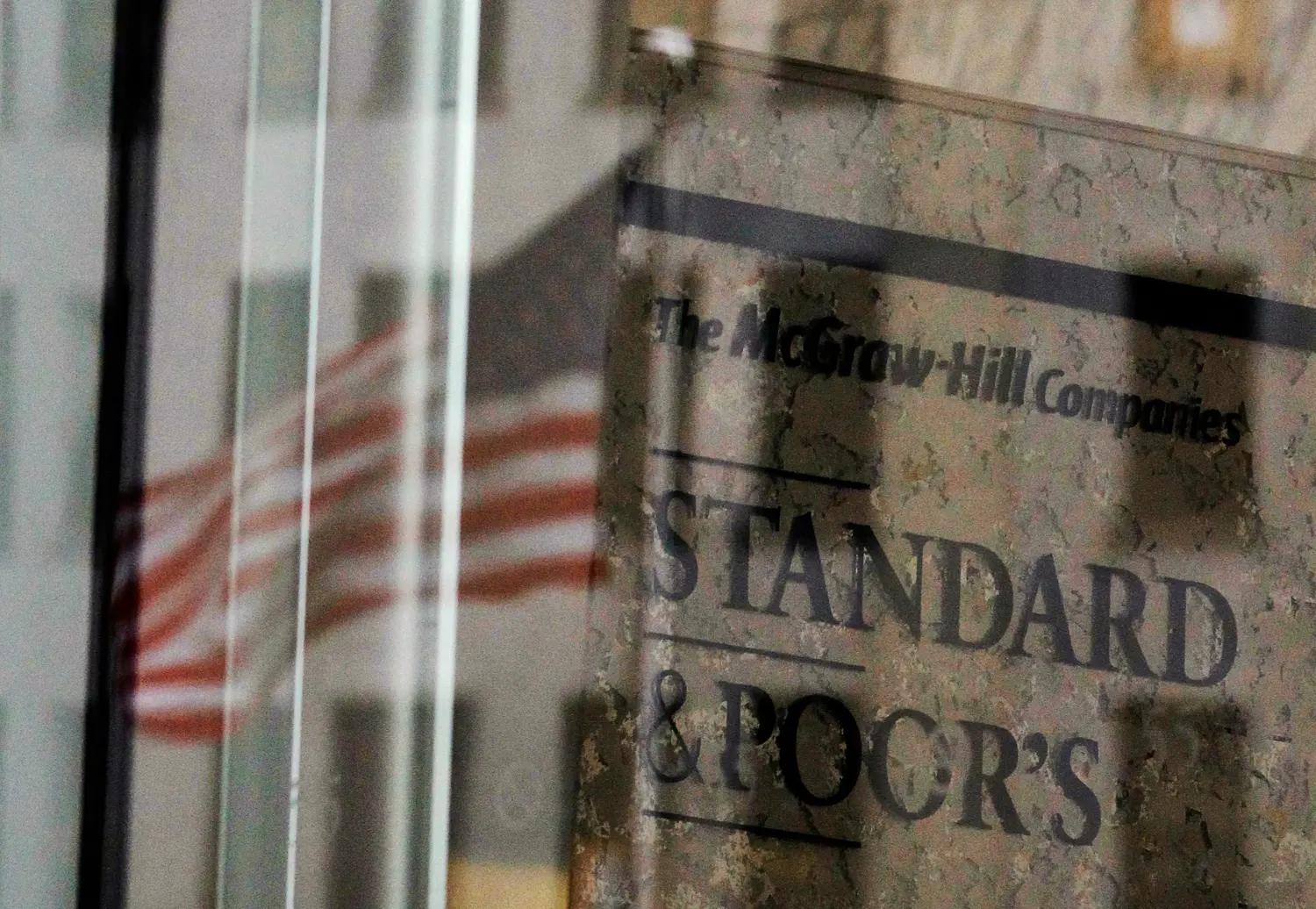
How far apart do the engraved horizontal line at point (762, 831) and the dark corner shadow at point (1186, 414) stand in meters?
0.26

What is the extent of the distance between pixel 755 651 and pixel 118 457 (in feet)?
1.25

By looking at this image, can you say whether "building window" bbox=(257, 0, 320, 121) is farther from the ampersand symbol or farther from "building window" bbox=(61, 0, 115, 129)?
the ampersand symbol

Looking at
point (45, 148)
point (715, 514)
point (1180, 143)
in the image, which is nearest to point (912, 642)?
point (715, 514)

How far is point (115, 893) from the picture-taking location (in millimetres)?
446

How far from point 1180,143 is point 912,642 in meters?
0.36

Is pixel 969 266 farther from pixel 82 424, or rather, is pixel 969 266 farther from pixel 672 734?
pixel 82 424

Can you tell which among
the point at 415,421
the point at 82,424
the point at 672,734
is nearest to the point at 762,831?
the point at 672,734

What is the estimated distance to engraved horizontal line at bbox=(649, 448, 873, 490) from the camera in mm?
710

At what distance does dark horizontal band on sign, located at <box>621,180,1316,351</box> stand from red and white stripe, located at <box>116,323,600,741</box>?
0.14 metres

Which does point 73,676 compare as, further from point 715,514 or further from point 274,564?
point 715,514

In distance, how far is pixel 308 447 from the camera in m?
0.51

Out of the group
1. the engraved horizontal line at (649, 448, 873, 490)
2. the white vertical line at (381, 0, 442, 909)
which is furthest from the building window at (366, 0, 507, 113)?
the engraved horizontal line at (649, 448, 873, 490)

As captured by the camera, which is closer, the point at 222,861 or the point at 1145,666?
the point at 222,861

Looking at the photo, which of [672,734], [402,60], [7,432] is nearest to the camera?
[7,432]
